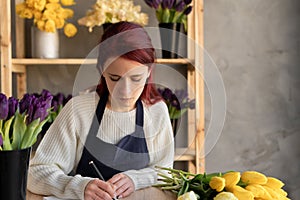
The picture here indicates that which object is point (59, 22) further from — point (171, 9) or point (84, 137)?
point (84, 137)

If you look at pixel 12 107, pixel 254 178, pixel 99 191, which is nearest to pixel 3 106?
pixel 12 107

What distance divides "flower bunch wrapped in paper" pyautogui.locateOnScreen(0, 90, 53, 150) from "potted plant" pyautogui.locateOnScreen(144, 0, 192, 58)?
1.31 meters

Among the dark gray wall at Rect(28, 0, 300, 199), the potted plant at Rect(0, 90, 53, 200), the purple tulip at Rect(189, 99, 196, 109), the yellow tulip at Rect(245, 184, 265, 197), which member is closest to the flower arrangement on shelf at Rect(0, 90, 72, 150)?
the potted plant at Rect(0, 90, 53, 200)

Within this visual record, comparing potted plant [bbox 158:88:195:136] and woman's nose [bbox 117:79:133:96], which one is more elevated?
woman's nose [bbox 117:79:133:96]

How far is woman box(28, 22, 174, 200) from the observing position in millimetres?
1477

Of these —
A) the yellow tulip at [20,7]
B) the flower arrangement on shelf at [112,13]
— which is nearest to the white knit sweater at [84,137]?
the flower arrangement on shelf at [112,13]

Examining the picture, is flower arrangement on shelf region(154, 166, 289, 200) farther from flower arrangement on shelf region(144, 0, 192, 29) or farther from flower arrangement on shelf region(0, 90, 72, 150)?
flower arrangement on shelf region(144, 0, 192, 29)

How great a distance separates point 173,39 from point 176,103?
10.9 inches

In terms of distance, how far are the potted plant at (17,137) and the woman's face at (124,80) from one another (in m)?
0.54

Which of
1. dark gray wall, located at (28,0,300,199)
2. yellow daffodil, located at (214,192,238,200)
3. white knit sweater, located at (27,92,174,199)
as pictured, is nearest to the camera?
yellow daffodil, located at (214,192,238,200)

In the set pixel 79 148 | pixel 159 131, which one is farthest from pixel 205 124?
pixel 79 148

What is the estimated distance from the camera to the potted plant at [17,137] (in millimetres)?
897

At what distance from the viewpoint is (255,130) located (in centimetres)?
256

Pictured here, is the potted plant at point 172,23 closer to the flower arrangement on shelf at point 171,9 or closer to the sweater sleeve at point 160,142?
the flower arrangement on shelf at point 171,9
